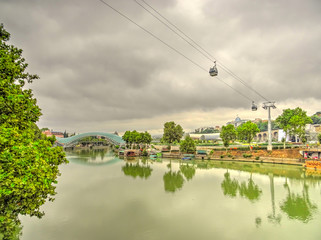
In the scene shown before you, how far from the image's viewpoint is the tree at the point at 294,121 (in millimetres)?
47844

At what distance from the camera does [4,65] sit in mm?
7898

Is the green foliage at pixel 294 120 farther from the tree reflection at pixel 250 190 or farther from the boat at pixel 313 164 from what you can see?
the tree reflection at pixel 250 190

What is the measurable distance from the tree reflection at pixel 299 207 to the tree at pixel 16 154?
1818 cm

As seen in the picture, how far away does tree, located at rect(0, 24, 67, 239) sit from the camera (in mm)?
6461

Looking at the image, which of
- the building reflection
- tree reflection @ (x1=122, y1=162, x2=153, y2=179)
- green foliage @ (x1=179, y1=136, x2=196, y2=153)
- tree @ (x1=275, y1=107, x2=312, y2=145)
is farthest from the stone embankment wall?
tree reflection @ (x1=122, y1=162, x2=153, y2=179)

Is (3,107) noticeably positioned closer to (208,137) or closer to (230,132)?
(230,132)

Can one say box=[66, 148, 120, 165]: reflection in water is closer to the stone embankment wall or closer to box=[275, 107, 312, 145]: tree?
the stone embankment wall

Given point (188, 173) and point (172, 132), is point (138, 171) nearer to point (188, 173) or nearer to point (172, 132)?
point (188, 173)

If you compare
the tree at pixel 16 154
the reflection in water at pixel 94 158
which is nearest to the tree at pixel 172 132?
the reflection in water at pixel 94 158

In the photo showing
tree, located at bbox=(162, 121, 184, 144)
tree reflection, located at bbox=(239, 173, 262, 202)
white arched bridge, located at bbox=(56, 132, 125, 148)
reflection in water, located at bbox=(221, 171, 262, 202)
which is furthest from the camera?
white arched bridge, located at bbox=(56, 132, 125, 148)

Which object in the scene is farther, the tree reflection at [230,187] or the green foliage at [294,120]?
the green foliage at [294,120]

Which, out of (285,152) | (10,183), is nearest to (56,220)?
(10,183)

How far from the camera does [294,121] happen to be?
157ft

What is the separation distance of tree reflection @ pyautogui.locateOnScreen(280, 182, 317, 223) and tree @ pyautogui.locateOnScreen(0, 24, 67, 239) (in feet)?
59.6
